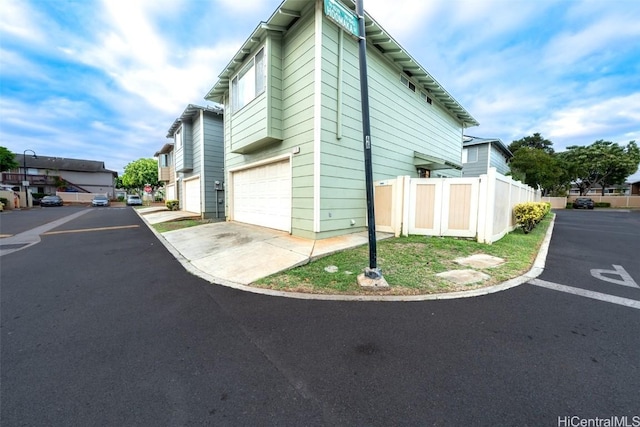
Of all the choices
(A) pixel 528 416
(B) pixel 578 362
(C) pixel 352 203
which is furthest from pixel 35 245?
(B) pixel 578 362

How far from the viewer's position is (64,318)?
329 cm

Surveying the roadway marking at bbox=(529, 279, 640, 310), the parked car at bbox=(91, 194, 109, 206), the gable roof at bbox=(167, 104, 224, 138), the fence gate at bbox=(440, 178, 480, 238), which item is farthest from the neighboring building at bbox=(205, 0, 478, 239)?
the parked car at bbox=(91, 194, 109, 206)

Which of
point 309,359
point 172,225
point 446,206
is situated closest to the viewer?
point 309,359

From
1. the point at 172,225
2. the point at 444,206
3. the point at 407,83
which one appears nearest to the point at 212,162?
the point at 172,225

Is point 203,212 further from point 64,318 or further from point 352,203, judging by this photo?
point 64,318

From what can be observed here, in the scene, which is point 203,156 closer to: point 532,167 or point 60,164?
point 532,167

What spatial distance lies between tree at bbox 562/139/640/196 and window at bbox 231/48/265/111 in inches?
1557

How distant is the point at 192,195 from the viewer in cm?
1616

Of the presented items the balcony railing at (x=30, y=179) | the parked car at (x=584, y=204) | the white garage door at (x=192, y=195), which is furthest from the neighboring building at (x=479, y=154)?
the balcony railing at (x=30, y=179)

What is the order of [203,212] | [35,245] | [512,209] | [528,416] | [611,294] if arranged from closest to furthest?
[528,416] < [611,294] < [35,245] < [512,209] < [203,212]

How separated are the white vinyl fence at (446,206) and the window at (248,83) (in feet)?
16.9

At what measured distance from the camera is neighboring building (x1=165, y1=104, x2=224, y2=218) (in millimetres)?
13828

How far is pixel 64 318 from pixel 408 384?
4172 millimetres

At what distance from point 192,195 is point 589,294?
57.1 ft
